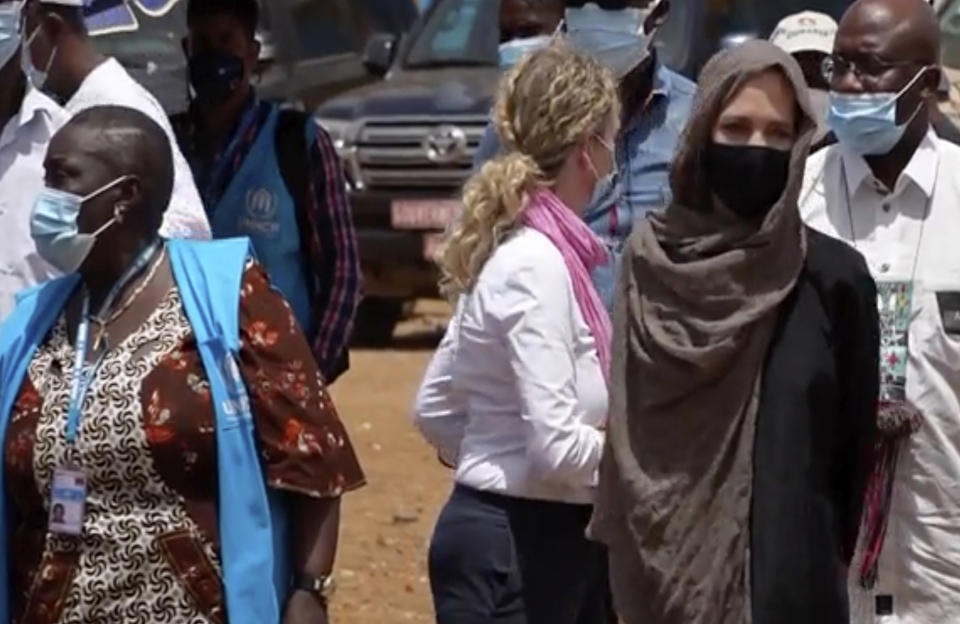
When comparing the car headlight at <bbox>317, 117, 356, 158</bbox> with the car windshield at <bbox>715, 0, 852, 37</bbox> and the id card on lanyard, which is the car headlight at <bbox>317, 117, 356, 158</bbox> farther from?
the id card on lanyard

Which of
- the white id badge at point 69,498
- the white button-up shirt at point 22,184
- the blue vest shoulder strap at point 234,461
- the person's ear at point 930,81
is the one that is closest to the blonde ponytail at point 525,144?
the person's ear at point 930,81

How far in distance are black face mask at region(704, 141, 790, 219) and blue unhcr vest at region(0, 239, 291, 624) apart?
0.87m

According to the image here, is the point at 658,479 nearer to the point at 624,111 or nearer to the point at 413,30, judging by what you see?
the point at 624,111

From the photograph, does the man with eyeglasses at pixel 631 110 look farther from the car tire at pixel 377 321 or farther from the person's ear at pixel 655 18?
the car tire at pixel 377 321

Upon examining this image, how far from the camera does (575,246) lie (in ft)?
18.1

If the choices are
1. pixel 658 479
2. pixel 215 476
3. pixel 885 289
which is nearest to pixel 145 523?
pixel 215 476

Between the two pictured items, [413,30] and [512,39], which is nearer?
[512,39]

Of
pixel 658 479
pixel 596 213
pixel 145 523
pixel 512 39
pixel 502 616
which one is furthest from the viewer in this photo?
pixel 512 39

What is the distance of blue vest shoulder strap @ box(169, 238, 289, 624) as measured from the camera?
475cm

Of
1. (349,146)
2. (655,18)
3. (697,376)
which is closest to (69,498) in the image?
(697,376)

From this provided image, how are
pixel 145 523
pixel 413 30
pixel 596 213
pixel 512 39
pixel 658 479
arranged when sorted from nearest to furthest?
pixel 145 523
pixel 658 479
pixel 596 213
pixel 512 39
pixel 413 30

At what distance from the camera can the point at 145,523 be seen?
4.75 meters

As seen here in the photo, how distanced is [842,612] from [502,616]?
2.52ft

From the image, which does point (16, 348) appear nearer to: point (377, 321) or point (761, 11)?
point (761, 11)
